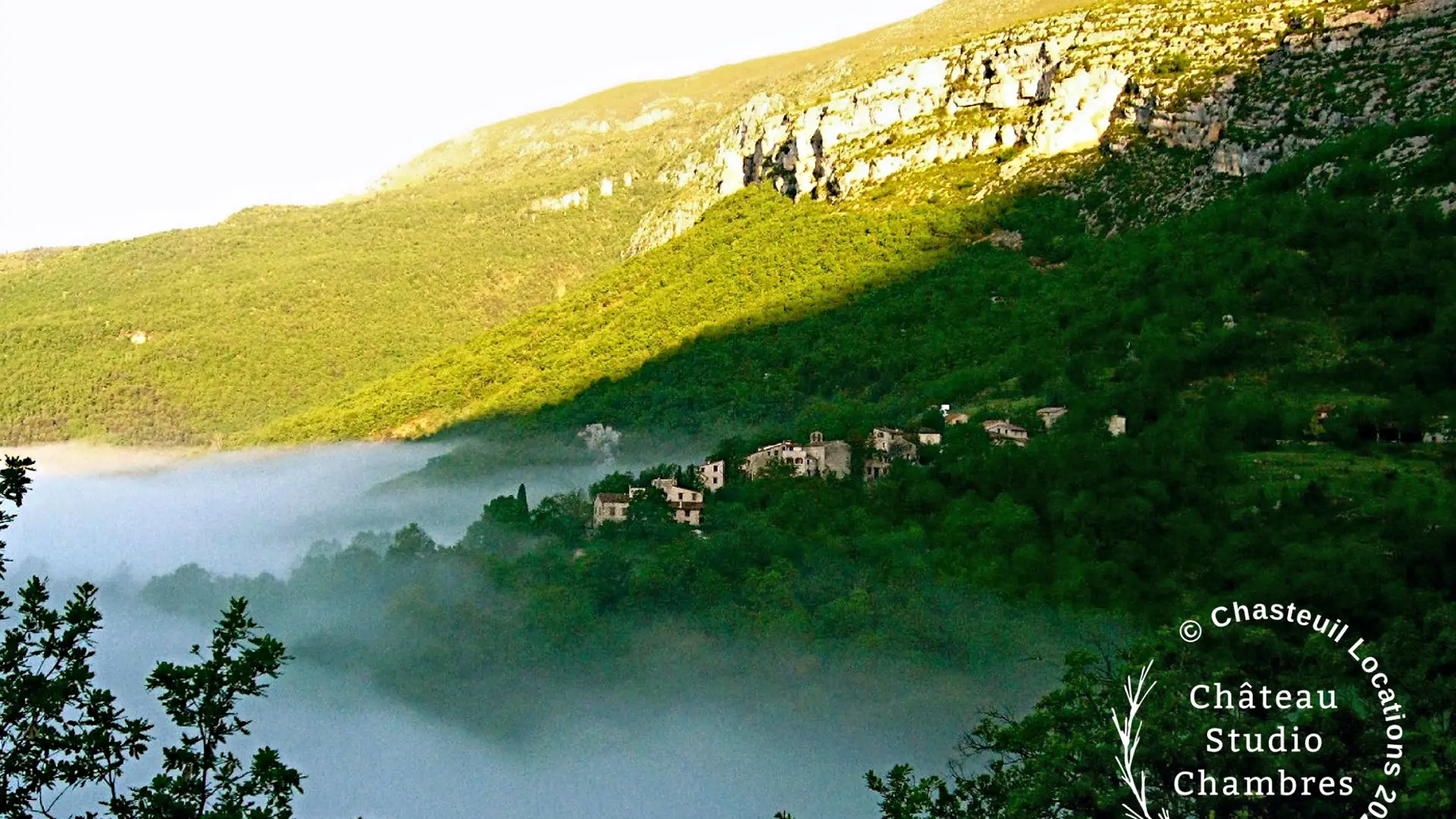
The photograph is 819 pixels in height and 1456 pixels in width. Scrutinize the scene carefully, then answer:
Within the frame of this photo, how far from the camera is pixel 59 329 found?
172625 mm

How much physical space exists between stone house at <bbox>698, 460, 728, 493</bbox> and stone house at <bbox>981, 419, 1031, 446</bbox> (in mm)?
13677

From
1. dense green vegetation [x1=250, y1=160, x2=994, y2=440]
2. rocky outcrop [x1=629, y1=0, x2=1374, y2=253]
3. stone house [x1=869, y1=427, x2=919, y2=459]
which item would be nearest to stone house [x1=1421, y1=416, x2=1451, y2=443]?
stone house [x1=869, y1=427, x2=919, y2=459]

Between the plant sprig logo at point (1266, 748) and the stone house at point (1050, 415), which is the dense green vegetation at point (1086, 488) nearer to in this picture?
the stone house at point (1050, 415)

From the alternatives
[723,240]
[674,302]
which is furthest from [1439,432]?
[723,240]

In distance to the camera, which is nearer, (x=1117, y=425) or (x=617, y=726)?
(x=1117, y=425)

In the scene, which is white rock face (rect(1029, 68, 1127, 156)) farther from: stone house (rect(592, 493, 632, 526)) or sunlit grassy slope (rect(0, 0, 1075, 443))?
stone house (rect(592, 493, 632, 526))

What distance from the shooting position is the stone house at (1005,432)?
189 ft

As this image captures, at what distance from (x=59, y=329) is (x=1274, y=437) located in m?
174

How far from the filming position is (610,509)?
59375 mm

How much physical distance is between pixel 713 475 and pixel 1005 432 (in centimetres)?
1528

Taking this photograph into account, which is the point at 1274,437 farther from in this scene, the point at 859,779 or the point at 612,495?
the point at 612,495

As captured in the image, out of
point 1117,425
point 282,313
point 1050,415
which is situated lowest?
point 1117,425

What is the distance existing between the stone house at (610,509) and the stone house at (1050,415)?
2160 centimetres

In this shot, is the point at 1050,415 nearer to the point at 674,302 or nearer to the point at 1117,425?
the point at 1117,425
